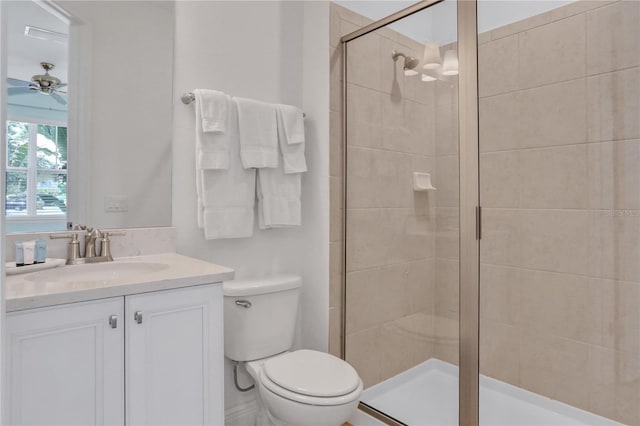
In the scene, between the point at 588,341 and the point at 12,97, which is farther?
the point at 588,341

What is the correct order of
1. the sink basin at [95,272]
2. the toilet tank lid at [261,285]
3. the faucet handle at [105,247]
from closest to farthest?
1. the sink basin at [95,272]
2. the faucet handle at [105,247]
3. the toilet tank lid at [261,285]

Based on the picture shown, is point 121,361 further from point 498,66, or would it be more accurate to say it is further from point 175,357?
point 498,66

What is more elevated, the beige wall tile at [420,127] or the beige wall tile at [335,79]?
the beige wall tile at [335,79]

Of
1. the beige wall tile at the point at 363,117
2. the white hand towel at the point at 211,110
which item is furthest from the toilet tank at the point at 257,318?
the beige wall tile at the point at 363,117

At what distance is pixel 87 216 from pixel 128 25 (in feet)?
2.71

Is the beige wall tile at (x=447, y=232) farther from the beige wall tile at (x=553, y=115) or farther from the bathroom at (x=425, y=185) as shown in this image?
the beige wall tile at (x=553, y=115)

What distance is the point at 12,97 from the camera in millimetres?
1387

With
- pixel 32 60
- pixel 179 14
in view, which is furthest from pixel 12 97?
pixel 179 14

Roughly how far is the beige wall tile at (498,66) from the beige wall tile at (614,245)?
690 millimetres

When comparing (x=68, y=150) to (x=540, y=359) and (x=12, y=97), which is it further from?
(x=540, y=359)

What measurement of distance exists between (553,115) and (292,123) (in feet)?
4.03

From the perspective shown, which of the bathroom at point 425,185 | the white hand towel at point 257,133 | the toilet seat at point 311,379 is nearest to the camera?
the toilet seat at point 311,379

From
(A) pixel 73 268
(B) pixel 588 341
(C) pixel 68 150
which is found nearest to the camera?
(A) pixel 73 268

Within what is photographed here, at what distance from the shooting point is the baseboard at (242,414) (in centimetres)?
186
